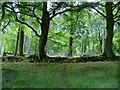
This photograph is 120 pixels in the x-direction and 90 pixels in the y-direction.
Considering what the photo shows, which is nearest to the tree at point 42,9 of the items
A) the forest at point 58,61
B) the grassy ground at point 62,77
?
the forest at point 58,61

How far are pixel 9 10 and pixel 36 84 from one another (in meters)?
5.83

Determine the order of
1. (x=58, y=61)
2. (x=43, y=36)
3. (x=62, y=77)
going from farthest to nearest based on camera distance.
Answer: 1. (x=43, y=36)
2. (x=58, y=61)
3. (x=62, y=77)

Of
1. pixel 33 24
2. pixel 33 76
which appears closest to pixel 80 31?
pixel 33 24

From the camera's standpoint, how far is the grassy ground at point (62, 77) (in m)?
8.21

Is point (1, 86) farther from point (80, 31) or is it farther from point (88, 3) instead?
point (80, 31)

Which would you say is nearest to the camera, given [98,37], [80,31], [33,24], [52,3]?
[52,3]

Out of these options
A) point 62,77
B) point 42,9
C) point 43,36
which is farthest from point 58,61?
point 62,77

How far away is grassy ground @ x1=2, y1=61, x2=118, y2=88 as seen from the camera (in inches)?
323

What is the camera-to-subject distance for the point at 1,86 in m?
8.54

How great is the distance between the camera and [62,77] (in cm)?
921

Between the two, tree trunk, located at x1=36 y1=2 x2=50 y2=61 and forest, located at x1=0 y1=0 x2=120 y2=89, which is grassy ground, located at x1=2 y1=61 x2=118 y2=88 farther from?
tree trunk, located at x1=36 y1=2 x2=50 y2=61

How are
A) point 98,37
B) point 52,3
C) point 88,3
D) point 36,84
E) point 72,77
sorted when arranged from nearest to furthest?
point 36,84 → point 72,77 → point 88,3 → point 52,3 → point 98,37

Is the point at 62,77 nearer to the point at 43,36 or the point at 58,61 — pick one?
the point at 58,61

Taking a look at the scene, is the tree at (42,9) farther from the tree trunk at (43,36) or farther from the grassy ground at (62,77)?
the grassy ground at (62,77)
